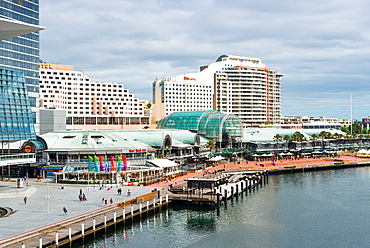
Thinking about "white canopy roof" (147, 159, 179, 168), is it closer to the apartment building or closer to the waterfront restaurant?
the waterfront restaurant

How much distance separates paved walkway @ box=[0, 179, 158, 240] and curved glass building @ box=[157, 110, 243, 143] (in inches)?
3396

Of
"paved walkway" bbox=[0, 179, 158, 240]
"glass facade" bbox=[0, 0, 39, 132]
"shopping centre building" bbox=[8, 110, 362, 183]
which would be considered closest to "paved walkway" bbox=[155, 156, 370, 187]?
"shopping centre building" bbox=[8, 110, 362, 183]

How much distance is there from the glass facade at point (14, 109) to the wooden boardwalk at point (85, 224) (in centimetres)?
2991

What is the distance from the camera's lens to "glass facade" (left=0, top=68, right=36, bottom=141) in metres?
96.1

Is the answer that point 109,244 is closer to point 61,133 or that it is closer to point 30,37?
point 61,133

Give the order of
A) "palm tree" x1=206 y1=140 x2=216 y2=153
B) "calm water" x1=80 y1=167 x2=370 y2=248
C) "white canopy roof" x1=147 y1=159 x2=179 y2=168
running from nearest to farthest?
"calm water" x1=80 y1=167 x2=370 y2=248 < "white canopy roof" x1=147 y1=159 x2=179 y2=168 < "palm tree" x1=206 y1=140 x2=216 y2=153

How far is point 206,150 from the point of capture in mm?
180375

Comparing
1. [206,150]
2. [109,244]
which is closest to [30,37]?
[206,150]

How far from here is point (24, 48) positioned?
155 metres

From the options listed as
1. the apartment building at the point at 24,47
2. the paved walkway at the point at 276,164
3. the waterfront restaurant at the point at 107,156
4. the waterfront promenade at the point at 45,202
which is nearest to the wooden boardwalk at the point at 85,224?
the waterfront promenade at the point at 45,202

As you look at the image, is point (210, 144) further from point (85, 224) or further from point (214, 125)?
point (85, 224)

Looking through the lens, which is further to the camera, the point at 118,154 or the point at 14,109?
the point at 118,154

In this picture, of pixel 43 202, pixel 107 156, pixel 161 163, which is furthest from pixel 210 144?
pixel 43 202

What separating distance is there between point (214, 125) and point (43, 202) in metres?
113
